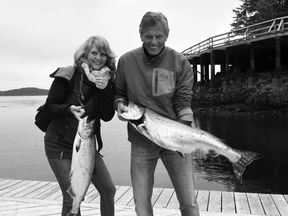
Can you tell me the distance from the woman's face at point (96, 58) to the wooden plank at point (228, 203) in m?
3.47

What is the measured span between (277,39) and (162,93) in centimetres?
2343

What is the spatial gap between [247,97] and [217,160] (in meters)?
12.9

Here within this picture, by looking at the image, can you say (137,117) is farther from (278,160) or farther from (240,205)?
(278,160)

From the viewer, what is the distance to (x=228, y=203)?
6129mm

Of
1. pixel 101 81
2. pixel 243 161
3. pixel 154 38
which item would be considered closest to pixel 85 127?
pixel 101 81

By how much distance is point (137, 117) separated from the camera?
10.5 feet

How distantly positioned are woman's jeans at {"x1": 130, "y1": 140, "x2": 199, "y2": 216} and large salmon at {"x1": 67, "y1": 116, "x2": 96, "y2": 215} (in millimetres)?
444

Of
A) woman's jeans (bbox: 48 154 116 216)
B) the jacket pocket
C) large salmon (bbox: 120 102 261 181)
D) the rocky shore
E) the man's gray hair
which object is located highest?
the man's gray hair

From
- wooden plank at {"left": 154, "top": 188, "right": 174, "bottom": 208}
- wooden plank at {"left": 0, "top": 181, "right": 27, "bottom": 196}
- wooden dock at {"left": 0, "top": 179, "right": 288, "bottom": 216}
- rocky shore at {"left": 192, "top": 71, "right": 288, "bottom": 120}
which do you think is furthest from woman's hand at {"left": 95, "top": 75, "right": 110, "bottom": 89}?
rocky shore at {"left": 192, "top": 71, "right": 288, "bottom": 120}

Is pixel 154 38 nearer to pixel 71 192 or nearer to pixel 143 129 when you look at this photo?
pixel 143 129

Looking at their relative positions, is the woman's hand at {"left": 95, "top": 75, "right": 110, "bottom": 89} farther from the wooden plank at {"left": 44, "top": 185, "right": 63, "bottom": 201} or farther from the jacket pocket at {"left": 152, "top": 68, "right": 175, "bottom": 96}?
the wooden plank at {"left": 44, "top": 185, "right": 63, "bottom": 201}

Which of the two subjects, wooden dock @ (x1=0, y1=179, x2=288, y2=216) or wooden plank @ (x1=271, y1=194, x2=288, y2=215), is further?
wooden plank @ (x1=271, y1=194, x2=288, y2=215)

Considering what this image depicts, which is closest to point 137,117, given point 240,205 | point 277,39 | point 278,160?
point 240,205

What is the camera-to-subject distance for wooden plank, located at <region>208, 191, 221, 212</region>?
5.85m
